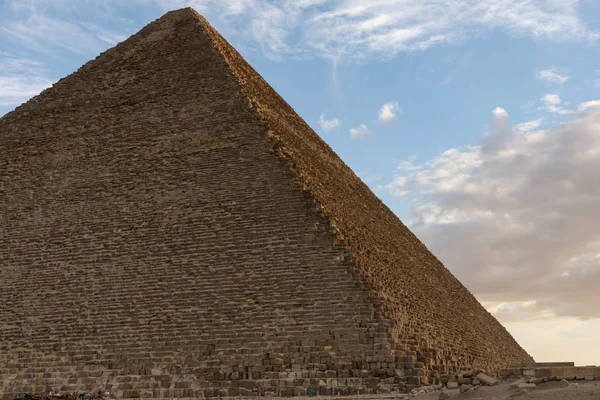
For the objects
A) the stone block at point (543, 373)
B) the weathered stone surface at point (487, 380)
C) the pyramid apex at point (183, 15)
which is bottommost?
the weathered stone surface at point (487, 380)

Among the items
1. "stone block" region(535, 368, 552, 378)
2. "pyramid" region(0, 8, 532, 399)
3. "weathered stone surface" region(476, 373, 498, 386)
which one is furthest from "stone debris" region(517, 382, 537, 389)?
"pyramid" region(0, 8, 532, 399)

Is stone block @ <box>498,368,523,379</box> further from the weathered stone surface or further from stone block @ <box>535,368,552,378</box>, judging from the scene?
stone block @ <box>535,368,552,378</box>

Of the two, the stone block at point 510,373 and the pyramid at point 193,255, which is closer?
the stone block at point 510,373

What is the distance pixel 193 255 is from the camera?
15039 mm

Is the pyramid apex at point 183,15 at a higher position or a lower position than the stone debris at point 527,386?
higher

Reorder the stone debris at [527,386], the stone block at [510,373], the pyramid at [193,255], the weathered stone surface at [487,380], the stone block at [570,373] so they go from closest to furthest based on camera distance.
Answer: the stone debris at [527,386] < the stone block at [570,373] < the weathered stone surface at [487,380] < the stone block at [510,373] < the pyramid at [193,255]

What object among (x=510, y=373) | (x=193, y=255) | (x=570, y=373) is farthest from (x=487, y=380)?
(x=193, y=255)

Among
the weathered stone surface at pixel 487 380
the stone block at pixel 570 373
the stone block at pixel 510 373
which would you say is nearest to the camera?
the stone block at pixel 570 373

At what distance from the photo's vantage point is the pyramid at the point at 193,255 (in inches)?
512

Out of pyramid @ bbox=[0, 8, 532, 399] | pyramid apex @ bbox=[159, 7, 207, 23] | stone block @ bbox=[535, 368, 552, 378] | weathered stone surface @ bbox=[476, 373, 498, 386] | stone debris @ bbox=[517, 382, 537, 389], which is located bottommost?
stone debris @ bbox=[517, 382, 537, 389]

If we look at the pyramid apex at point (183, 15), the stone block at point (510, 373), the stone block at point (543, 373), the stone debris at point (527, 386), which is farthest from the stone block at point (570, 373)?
the pyramid apex at point (183, 15)

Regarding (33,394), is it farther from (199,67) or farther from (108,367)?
(199,67)

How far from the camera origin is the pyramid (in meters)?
13.0

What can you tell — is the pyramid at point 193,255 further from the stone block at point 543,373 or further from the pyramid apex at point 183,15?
the stone block at point 543,373
